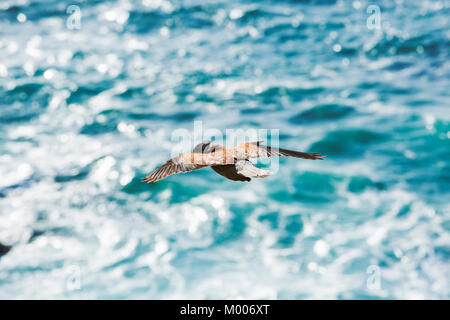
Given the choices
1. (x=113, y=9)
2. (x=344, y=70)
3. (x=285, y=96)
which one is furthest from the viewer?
(x=113, y=9)

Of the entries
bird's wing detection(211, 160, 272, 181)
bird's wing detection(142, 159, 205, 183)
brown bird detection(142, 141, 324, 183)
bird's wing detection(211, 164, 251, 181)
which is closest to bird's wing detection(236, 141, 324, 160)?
brown bird detection(142, 141, 324, 183)

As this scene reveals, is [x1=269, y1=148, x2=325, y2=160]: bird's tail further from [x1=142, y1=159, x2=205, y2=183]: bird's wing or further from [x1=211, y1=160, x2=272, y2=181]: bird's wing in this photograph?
[x1=142, y1=159, x2=205, y2=183]: bird's wing

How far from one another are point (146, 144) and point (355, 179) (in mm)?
6555

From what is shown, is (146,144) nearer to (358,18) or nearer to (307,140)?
(307,140)

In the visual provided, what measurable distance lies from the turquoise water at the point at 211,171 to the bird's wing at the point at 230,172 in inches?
401

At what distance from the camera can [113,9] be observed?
2472 cm

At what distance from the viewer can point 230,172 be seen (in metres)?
4.43

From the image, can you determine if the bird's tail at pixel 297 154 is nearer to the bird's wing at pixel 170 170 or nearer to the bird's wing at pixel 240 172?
the bird's wing at pixel 240 172

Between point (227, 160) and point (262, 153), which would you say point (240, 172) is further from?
point (262, 153)

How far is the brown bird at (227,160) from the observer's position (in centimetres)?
443

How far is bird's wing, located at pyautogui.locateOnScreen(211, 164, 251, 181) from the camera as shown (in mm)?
4363

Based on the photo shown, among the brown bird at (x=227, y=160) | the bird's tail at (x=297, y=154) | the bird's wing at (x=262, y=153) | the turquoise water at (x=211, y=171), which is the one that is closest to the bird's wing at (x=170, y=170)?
the brown bird at (x=227, y=160)
